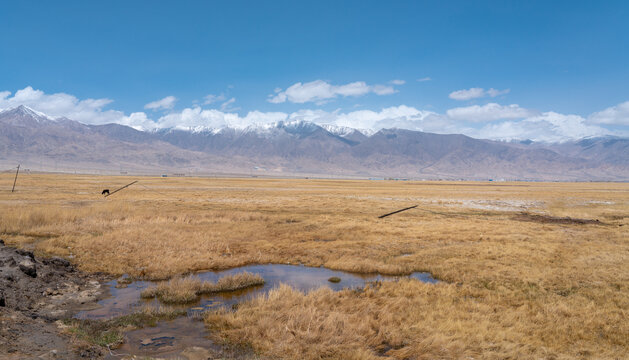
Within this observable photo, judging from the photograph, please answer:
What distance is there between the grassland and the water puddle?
0.66 metres

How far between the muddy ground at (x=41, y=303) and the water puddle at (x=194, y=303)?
727mm

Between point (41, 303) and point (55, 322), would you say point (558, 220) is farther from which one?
point (41, 303)

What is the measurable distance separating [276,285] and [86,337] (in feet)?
23.3

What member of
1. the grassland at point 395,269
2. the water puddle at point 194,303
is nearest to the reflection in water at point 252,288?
the water puddle at point 194,303

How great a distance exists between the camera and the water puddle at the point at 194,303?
30.0ft

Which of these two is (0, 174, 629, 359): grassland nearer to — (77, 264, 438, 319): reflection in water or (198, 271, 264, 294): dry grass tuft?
(77, 264, 438, 319): reflection in water

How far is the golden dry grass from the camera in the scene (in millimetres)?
12367

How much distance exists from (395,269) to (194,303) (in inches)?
365

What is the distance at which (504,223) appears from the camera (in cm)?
3067

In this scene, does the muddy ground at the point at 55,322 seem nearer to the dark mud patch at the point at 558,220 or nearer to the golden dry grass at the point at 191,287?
the golden dry grass at the point at 191,287

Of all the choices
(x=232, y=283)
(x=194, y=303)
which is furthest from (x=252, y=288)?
(x=194, y=303)

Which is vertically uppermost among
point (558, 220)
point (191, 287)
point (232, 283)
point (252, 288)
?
point (558, 220)

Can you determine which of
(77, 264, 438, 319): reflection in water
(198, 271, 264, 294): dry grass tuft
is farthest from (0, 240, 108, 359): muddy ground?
(198, 271, 264, 294): dry grass tuft

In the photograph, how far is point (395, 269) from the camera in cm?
1688
